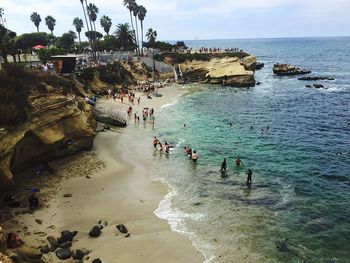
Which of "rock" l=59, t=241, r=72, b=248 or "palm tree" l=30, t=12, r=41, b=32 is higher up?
"palm tree" l=30, t=12, r=41, b=32

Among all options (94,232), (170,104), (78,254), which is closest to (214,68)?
(170,104)

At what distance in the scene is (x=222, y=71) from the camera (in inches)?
3629

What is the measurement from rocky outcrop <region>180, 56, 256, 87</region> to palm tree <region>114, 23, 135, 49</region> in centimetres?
1855

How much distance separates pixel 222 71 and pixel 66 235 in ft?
254

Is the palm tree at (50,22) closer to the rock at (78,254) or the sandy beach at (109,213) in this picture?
the sandy beach at (109,213)

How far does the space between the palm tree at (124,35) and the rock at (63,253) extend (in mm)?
91693

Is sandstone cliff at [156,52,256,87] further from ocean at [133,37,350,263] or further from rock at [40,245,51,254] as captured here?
rock at [40,245,51,254]

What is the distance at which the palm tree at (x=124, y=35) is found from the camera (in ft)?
338

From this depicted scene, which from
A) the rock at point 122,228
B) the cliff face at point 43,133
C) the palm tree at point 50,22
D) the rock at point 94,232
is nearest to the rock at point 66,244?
the rock at point 94,232

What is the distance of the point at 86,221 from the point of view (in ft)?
74.1

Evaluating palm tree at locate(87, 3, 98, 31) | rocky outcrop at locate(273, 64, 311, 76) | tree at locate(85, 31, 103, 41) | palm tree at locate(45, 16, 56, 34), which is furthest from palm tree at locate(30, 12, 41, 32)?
rocky outcrop at locate(273, 64, 311, 76)

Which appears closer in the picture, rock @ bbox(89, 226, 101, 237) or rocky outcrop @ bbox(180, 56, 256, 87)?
rock @ bbox(89, 226, 101, 237)

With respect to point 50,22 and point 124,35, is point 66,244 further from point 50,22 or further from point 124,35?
point 50,22

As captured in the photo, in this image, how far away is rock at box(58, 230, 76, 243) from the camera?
20086mm
